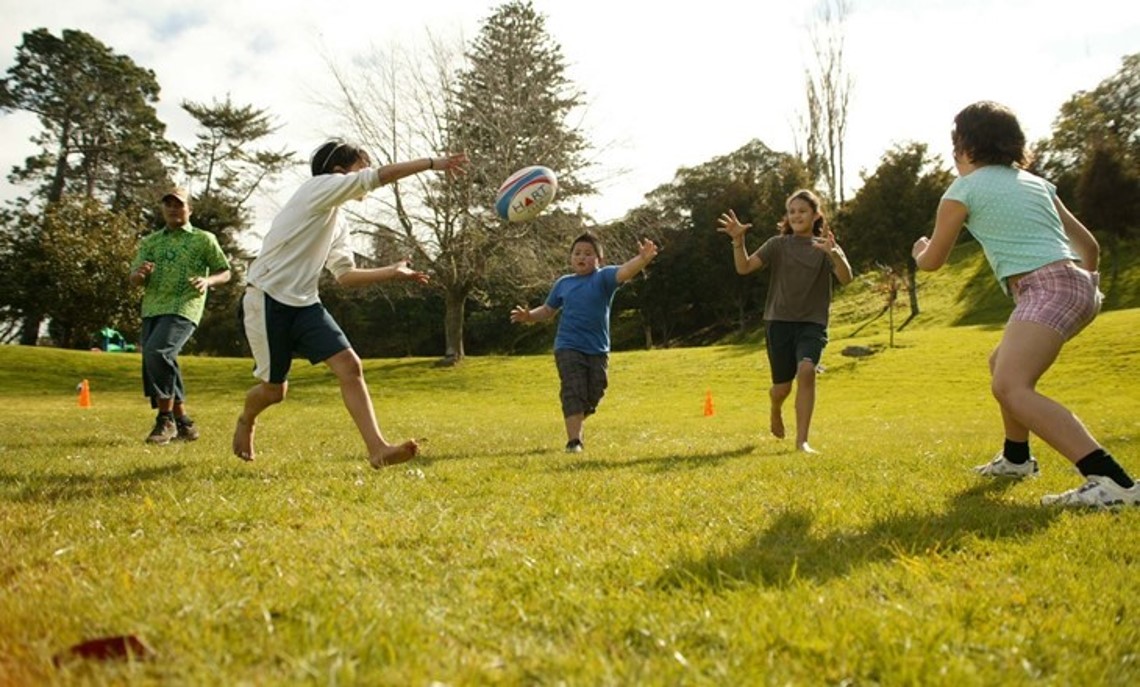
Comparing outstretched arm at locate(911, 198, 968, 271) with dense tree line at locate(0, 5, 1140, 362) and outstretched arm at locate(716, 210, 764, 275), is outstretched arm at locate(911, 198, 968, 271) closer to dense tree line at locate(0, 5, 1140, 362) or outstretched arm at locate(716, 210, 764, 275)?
outstretched arm at locate(716, 210, 764, 275)

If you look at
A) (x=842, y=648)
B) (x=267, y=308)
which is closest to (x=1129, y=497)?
(x=842, y=648)

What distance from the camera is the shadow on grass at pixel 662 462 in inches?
247

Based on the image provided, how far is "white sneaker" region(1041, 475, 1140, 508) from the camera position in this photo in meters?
4.25

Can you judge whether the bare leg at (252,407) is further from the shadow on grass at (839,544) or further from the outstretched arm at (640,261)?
the shadow on grass at (839,544)

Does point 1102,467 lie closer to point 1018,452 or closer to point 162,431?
point 1018,452

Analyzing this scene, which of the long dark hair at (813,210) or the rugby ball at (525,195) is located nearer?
the long dark hair at (813,210)

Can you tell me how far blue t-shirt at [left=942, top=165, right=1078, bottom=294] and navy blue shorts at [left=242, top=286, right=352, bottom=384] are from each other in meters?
4.41

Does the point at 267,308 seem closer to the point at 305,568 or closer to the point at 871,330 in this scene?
the point at 305,568

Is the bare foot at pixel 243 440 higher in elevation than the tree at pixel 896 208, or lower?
lower

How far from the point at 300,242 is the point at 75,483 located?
7.32ft

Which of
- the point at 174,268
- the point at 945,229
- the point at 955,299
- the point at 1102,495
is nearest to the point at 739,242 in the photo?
the point at 945,229

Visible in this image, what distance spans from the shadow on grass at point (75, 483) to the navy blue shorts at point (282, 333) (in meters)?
1.07

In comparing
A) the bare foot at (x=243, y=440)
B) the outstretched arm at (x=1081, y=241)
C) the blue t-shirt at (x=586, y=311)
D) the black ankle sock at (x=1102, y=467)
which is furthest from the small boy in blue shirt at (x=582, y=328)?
the black ankle sock at (x=1102, y=467)

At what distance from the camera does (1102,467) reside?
14.3 ft
